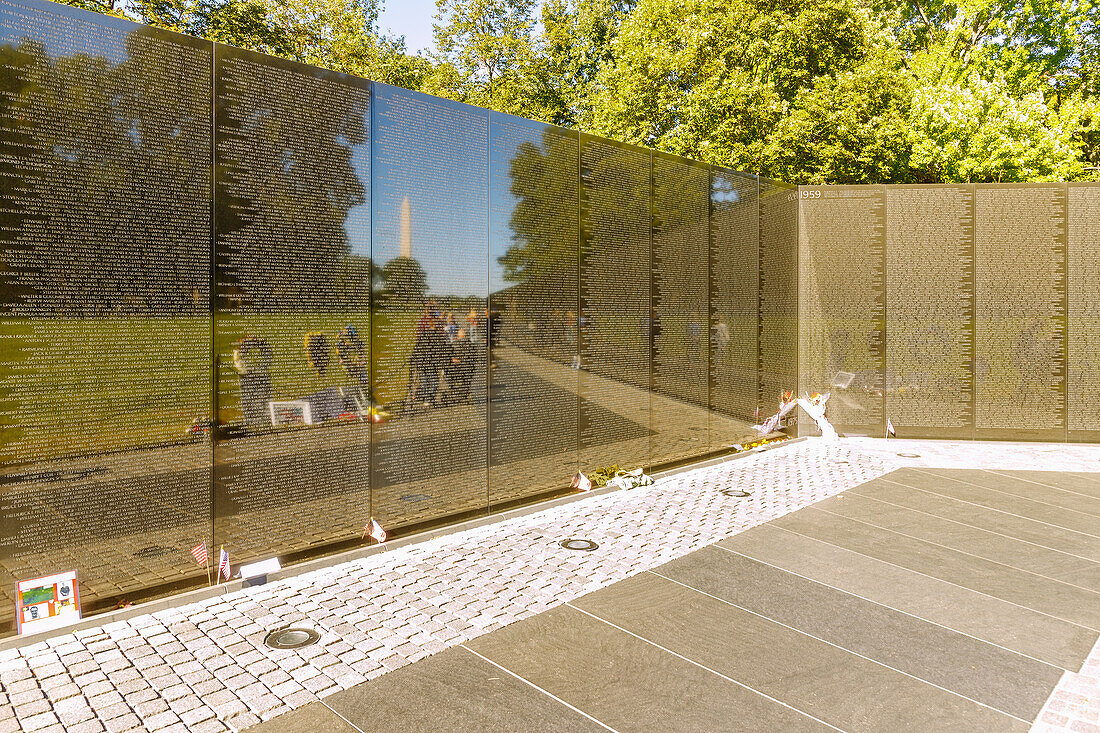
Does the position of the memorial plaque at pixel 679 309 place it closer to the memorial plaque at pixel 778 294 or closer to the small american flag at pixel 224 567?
the memorial plaque at pixel 778 294

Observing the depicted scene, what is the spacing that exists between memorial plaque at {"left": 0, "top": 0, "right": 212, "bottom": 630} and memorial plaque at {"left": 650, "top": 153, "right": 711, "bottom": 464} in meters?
5.90

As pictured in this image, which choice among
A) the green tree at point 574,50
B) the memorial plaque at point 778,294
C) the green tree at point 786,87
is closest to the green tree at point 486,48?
the green tree at point 574,50

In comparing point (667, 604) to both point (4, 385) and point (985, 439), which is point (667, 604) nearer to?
point (4, 385)

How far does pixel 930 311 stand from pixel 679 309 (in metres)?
5.28

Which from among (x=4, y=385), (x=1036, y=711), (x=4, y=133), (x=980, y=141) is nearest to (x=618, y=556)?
(x=1036, y=711)

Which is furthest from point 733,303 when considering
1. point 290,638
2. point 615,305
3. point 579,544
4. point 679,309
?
point 290,638

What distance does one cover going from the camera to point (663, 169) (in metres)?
9.98

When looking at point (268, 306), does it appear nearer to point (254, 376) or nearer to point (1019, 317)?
point (254, 376)

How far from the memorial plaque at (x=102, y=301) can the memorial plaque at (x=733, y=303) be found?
7.42m

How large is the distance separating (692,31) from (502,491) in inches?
647

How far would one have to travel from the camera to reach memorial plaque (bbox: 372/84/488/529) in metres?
6.56

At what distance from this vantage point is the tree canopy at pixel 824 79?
725 inches

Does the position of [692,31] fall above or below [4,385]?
above

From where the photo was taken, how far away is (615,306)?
29.6ft
